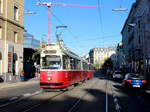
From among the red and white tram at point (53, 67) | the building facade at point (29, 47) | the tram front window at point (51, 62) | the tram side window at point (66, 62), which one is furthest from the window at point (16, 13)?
the tram front window at point (51, 62)

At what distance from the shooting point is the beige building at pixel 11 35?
118 feet

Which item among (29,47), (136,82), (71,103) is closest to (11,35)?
(29,47)

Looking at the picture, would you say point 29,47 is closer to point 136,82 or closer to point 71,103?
point 136,82

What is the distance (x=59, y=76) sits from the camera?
19156mm

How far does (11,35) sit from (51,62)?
20.2 meters

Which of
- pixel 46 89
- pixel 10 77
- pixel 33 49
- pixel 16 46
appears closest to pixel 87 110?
pixel 46 89

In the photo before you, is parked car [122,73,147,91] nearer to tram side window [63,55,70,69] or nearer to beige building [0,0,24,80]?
tram side window [63,55,70,69]

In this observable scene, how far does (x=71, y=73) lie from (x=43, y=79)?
3400mm

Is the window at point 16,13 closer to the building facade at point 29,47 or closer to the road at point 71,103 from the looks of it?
the building facade at point 29,47

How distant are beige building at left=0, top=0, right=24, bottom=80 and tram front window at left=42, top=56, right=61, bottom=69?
1734cm

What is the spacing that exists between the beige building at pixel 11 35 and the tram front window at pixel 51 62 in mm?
17340

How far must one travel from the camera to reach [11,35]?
38.2 metres

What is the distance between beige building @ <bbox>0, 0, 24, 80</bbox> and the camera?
3591 cm

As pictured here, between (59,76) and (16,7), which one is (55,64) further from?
(16,7)
